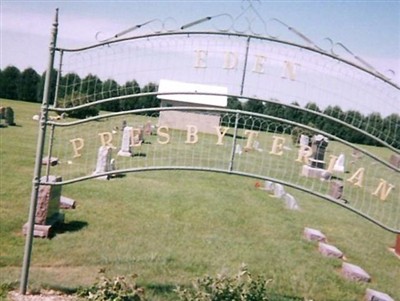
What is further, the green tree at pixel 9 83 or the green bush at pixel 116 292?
the green tree at pixel 9 83

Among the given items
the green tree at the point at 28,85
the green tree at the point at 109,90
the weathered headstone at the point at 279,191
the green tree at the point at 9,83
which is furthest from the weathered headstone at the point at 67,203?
the green tree at the point at 9,83

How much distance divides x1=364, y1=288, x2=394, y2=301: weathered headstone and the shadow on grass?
451 cm

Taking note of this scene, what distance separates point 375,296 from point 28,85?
36.4 metres

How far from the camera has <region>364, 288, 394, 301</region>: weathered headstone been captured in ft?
20.3

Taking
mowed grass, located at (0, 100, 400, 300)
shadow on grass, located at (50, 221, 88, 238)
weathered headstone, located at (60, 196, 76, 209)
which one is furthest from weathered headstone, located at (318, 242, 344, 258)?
weathered headstone, located at (60, 196, 76, 209)

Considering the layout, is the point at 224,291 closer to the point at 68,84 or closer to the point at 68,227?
the point at 68,227

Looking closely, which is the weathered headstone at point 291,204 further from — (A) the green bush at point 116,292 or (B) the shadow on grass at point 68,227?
(A) the green bush at point 116,292

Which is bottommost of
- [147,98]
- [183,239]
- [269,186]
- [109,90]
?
[183,239]

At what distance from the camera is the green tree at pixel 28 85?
37.7 m

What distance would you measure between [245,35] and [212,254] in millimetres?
3664

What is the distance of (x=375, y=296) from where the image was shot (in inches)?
243

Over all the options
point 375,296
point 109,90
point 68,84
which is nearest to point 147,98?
point 68,84

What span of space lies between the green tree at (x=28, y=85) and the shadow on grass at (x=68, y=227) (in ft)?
104

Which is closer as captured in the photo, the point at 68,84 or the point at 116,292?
the point at 116,292
